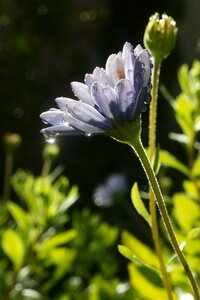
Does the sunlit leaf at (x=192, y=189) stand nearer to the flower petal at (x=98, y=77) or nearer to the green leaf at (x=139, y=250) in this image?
the green leaf at (x=139, y=250)

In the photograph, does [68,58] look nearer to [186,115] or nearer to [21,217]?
[21,217]

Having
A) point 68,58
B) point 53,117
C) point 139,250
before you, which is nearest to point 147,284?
point 139,250

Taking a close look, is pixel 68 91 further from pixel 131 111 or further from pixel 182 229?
pixel 131 111

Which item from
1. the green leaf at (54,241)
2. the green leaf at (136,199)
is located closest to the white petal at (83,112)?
the green leaf at (136,199)

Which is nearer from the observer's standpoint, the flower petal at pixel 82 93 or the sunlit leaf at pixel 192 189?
the flower petal at pixel 82 93

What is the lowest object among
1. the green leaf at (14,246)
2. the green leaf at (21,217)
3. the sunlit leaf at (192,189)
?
the sunlit leaf at (192,189)

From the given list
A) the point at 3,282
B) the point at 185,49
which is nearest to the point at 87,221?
the point at 3,282
